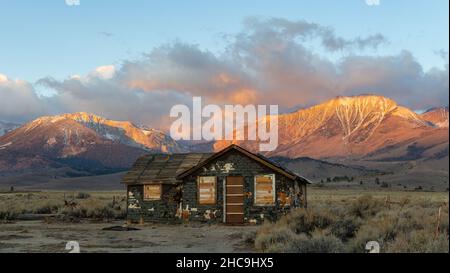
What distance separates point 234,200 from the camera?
79.7 feet

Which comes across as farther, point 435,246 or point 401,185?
point 401,185

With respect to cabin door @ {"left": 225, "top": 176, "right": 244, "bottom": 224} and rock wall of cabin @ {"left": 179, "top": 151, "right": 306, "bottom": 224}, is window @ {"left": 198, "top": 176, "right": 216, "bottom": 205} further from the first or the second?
cabin door @ {"left": 225, "top": 176, "right": 244, "bottom": 224}

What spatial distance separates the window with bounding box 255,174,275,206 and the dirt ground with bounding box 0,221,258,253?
66.2 inches

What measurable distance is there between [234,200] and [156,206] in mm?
3787

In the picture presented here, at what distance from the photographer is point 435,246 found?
37.3 feet

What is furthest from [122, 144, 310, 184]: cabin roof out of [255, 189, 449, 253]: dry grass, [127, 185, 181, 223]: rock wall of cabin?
[255, 189, 449, 253]: dry grass

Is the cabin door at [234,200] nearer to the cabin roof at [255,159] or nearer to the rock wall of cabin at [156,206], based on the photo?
the cabin roof at [255,159]

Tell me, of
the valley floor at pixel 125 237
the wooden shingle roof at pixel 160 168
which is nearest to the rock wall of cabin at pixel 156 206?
the wooden shingle roof at pixel 160 168

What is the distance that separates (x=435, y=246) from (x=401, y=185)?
3123 inches

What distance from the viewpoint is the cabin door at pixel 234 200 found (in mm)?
24203

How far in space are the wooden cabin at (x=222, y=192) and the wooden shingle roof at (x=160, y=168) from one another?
58 mm

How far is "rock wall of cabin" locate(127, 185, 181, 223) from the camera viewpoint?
82.6 feet
